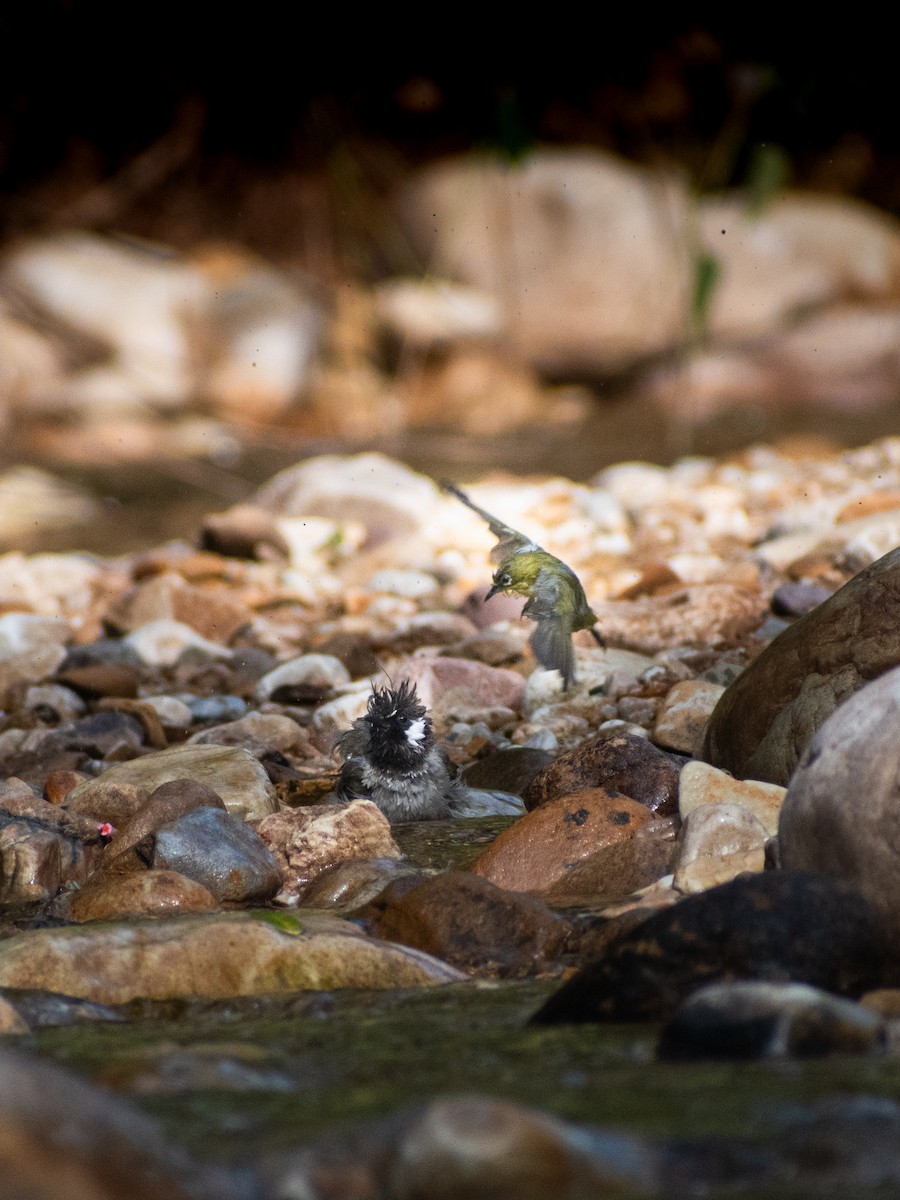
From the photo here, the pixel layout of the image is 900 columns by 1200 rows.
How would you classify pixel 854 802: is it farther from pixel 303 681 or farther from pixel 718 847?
pixel 303 681

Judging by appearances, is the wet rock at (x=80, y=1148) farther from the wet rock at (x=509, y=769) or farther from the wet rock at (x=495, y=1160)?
the wet rock at (x=509, y=769)

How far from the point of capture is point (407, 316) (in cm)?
1432

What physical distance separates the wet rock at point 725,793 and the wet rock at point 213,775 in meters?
1.32

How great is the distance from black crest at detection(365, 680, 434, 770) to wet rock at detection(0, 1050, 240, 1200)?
2391mm

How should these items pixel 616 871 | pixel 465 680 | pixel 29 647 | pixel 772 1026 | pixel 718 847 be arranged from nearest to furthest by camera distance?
pixel 772 1026, pixel 718 847, pixel 616 871, pixel 465 680, pixel 29 647

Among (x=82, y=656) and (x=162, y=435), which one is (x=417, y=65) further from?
(x=82, y=656)

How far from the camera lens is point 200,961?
317 cm

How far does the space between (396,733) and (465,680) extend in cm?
138

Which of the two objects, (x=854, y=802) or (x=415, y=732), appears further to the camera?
(x=415, y=732)

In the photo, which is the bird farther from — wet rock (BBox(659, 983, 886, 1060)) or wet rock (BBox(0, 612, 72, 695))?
wet rock (BBox(0, 612, 72, 695))

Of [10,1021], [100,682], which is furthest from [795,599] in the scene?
[10,1021]

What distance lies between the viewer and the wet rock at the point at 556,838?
3902 mm

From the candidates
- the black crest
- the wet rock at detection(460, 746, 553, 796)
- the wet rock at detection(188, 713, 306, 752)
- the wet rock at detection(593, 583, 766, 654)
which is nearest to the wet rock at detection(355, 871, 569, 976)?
the black crest

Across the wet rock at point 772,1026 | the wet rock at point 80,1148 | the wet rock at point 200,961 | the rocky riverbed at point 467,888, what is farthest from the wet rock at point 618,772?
the wet rock at point 80,1148
